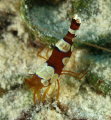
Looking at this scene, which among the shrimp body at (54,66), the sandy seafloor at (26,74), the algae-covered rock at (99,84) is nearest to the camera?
the algae-covered rock at (99,84)

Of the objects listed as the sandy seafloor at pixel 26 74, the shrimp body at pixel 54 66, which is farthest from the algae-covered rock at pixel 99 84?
the shrimp body at pixel 54 66

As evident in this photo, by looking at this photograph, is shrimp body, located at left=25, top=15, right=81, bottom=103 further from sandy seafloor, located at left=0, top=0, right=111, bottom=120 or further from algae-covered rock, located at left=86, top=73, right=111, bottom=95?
algae-covered rock, located at left=86, top=73, right=111, bottom=95

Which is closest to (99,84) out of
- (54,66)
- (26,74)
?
(54,66)

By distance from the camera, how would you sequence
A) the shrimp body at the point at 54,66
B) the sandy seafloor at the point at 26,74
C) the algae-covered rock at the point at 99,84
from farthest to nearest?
the shrimp body at the point at 54,66, the sandy seafloor at the point at 26,74, the algae-covered rock at the point at 99,84

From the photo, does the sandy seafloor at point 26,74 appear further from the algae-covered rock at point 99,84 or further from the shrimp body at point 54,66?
the shrimp body at point 54,66

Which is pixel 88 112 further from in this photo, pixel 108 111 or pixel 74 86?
pixel 74 86

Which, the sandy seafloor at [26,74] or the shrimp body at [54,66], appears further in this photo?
the shrimp body at [54,66]

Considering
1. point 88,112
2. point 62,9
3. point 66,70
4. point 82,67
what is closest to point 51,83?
point 66,70

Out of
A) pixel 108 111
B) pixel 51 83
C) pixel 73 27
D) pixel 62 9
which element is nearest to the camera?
pixel 108 111
